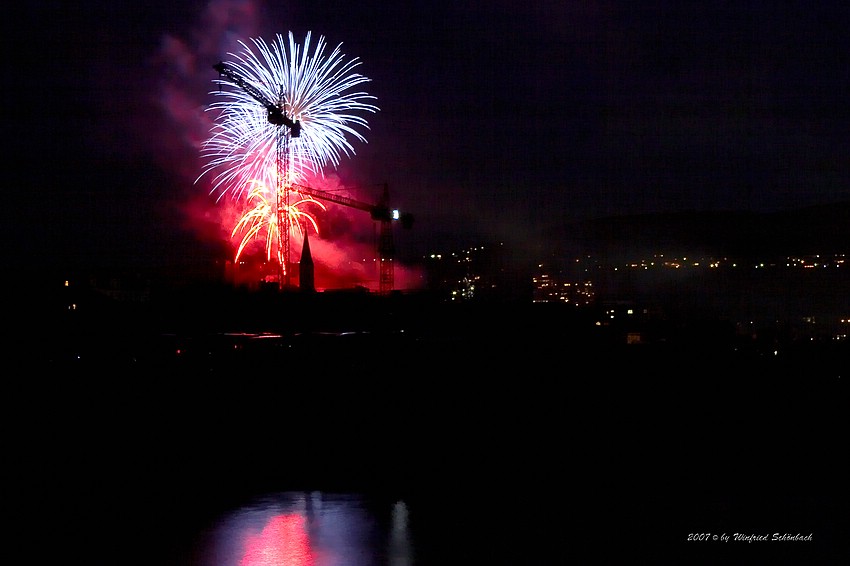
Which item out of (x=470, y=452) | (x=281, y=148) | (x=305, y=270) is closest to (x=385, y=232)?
(x=305, y=270)

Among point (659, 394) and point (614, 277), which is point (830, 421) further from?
point (614, 277)

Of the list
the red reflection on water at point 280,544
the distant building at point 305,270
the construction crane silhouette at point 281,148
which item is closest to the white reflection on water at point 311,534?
the red reflection on water at point 280,544

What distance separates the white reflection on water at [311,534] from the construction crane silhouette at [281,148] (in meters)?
27.8

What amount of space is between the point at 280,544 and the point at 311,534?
438 mm

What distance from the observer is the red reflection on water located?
7.10 meters

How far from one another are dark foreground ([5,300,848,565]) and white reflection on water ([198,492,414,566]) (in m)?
0.32

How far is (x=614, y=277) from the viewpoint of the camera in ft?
288

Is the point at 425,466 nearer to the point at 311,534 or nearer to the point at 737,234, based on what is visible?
the point at 311,534

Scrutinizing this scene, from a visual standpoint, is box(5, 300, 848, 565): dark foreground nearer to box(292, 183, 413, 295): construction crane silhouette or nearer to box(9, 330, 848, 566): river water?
box(9, 330, 848, 566): river water

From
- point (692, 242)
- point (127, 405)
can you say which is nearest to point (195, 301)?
point (127, 405)

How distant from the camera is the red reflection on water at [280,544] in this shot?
710 centimetres

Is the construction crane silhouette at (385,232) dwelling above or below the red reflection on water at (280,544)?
above

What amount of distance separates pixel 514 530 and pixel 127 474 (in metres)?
5.97

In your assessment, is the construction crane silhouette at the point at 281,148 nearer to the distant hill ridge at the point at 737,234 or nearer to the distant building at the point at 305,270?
the distant building at the point at 305,270
